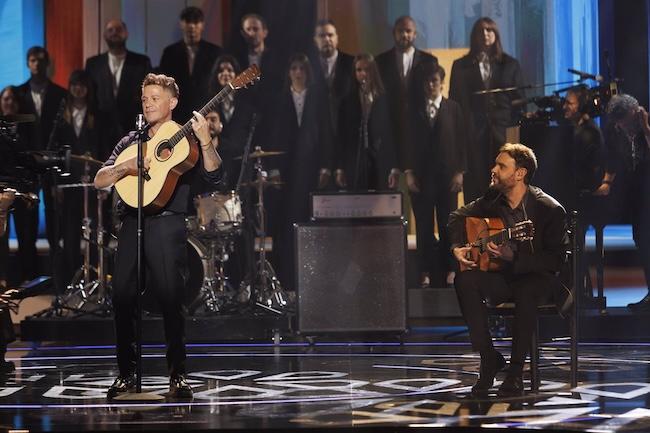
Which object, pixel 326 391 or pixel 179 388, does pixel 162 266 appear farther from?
pixel 326 391

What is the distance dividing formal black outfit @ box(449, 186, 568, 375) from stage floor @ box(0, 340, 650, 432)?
1.08 ft

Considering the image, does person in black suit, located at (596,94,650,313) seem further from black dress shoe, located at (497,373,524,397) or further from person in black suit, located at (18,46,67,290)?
person in black suit, located at (18,46,67,290)

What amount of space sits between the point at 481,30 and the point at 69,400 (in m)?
5.77

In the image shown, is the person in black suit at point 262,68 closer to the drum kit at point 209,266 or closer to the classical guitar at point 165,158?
the drum kit at point 209,266

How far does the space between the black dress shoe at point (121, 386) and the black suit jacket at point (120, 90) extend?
189 inches

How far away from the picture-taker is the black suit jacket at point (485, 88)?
10.5 m

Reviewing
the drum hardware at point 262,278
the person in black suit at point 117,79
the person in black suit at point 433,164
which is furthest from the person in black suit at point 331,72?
the person in black suit at point 117,79

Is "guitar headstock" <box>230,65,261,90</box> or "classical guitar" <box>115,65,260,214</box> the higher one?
"guitar headstock" <box>230,65,261,90</box>

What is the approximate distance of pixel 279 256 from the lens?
10.7 m

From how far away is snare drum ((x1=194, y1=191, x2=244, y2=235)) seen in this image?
389 inches

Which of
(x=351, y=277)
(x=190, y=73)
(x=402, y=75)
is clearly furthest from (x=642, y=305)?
(x=190, y=73)

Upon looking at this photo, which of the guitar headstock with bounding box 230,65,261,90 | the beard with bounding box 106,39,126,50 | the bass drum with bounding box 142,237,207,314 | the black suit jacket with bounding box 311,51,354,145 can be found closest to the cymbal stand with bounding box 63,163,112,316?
the bass drum with bounding box 142,237,207,314

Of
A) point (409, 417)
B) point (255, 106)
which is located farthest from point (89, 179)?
point (409, 417)

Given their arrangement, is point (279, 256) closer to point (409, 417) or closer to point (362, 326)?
point (362, 326)
